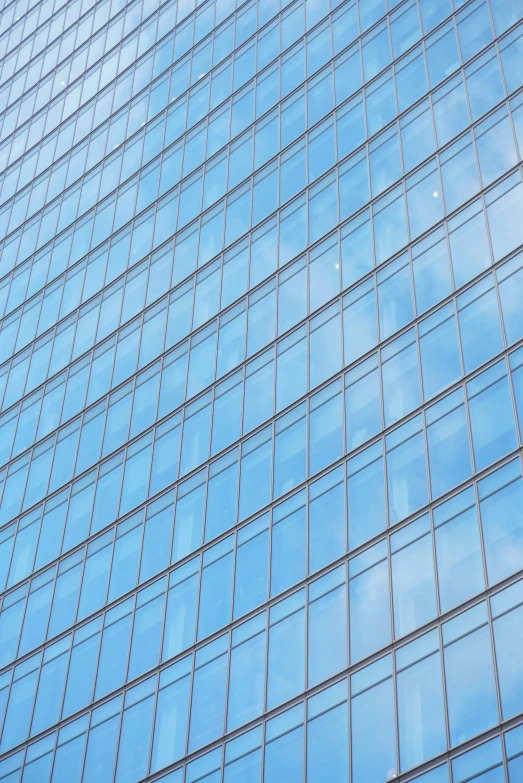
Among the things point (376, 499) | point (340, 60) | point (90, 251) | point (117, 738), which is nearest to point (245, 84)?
point (340, 60)

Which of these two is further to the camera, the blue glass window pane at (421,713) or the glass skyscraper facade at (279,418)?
the glass skyscraper facade at (279,418)

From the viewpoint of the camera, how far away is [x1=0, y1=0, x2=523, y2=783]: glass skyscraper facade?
32.9 metres

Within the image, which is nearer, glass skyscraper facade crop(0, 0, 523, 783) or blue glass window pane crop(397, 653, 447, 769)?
blue glass window pane crop(397, 653, 447, 769)

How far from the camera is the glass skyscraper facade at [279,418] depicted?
108 feet

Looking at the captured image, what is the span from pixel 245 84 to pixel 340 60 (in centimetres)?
571

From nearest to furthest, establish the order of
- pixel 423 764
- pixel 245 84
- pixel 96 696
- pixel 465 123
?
pixel 423 764, pixel 96 696, pixel 465 123, pixel 245 84

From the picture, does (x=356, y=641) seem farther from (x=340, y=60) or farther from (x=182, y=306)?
(x=340, y=60)

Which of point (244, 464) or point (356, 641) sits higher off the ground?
point (244, 464)

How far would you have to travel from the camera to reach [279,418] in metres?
41.2

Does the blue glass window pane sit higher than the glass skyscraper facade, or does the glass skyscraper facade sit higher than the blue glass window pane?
the glass skyscraper facade

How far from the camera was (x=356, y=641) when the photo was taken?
33.8m

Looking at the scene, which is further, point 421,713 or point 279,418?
point 279,418

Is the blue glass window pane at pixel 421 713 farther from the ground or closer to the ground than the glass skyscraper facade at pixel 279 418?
closer to the ground

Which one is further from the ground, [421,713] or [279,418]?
[279,418]
